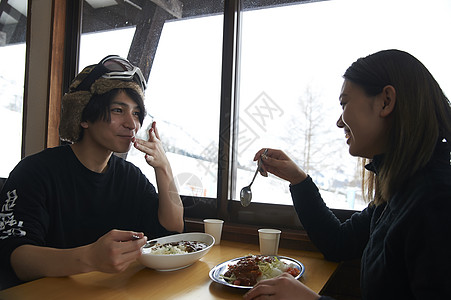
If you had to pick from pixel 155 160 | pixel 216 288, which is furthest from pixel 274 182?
pixel 216 288

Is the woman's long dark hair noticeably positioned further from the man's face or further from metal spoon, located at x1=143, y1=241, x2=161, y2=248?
the man's face

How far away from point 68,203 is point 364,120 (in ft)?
4.10

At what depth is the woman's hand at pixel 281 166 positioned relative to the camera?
1519 mm

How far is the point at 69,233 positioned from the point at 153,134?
580 mm

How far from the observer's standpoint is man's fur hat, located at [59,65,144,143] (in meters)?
1.55

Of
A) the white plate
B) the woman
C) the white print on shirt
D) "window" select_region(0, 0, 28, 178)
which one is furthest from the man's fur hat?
"window" select_region(0, 0, 28, 178)

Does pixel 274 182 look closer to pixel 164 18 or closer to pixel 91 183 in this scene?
pixel 91 183

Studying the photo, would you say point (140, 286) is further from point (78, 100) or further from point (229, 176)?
point (229, 176)

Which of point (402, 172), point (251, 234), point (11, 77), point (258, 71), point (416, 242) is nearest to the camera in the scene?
point (416, 242)

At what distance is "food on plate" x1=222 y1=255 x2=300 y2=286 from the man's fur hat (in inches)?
37.4

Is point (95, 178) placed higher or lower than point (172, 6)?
lower

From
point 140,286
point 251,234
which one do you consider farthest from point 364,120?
point 251,234

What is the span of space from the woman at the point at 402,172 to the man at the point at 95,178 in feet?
2.82

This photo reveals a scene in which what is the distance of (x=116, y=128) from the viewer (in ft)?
5.08
